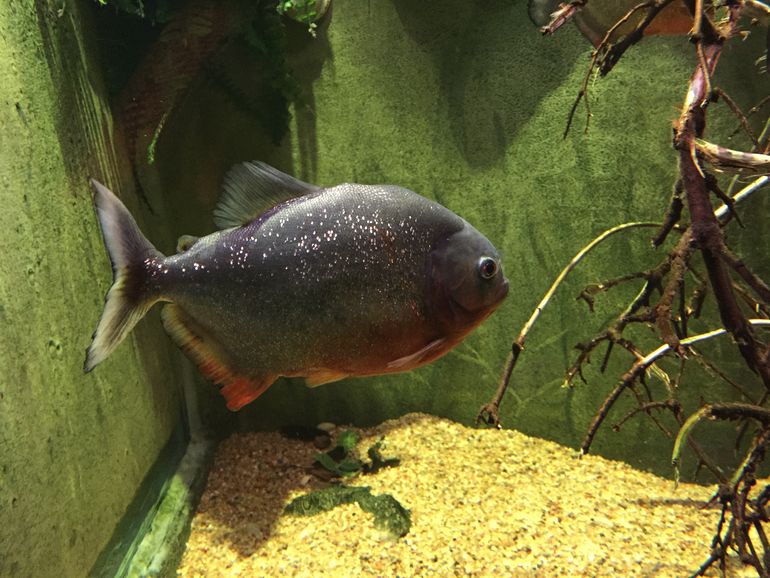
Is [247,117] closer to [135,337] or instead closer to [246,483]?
[135,337]

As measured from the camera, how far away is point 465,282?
1543 mm

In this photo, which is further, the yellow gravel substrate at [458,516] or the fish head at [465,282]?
the yellow gravel substrate at [458,516]

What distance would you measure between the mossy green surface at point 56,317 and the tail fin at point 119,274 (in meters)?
0.54

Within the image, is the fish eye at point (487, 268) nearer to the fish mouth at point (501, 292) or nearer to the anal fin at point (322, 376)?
the fish mouth at point (501, 292)

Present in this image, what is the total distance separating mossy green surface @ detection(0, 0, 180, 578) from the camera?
6.37 ft

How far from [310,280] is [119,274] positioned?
21.3 inches

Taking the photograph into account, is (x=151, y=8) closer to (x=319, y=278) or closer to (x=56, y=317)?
(x=56, y=317)

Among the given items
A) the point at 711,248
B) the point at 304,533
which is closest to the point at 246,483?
the point at 304,533

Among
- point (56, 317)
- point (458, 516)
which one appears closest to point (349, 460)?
point (458, 516)

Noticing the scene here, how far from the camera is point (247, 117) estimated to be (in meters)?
3.71

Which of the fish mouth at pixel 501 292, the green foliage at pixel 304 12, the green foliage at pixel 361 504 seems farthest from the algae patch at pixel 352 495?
the green foliage at pixel 304 12

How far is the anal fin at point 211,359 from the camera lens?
167 cm

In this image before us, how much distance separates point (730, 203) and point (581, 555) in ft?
6.03

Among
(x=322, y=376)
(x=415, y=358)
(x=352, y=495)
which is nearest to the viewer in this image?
(x=415, y=358)
